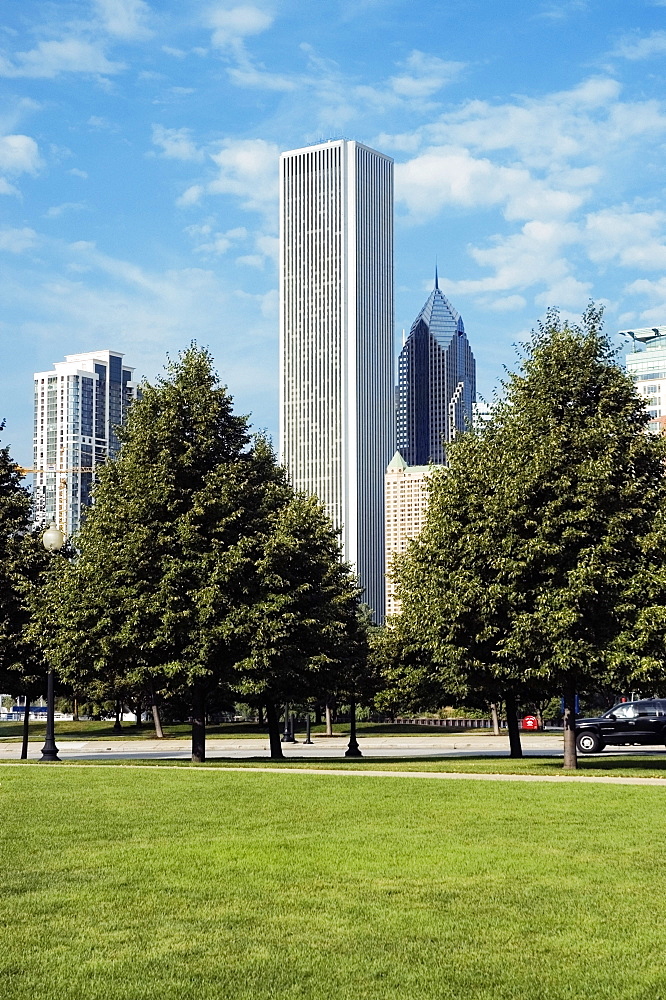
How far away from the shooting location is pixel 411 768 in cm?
2934

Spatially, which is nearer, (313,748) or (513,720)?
(513,720)

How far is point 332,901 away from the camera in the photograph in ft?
32.4

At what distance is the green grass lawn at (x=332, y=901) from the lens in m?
7.43

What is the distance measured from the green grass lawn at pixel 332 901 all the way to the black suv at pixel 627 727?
24.5 meters

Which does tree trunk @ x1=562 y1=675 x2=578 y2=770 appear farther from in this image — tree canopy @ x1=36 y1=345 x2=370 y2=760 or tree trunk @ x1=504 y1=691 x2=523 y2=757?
tree canopy @ x1=36 y1=345 x2=370 y2=760

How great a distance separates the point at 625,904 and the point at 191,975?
4.17 m

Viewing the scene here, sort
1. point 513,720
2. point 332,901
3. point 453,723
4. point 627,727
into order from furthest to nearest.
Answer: point 453,723
point 627,727
point 513,720
point 332,901

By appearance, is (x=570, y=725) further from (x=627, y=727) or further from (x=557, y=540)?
(x=627, y=727)

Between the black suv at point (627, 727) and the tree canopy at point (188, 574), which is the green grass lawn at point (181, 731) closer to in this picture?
the black suv at point (627, 727)

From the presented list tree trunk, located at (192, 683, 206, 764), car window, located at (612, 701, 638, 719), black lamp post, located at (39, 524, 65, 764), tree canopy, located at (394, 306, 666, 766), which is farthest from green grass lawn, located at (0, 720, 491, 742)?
tree canopy, located at (394, 306, 666, 766)

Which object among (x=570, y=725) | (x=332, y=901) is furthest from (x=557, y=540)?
(x=332, y=901)

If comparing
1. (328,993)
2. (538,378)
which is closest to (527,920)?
(328,993)

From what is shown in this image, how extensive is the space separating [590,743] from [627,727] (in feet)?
4.99

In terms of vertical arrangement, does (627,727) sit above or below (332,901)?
below
